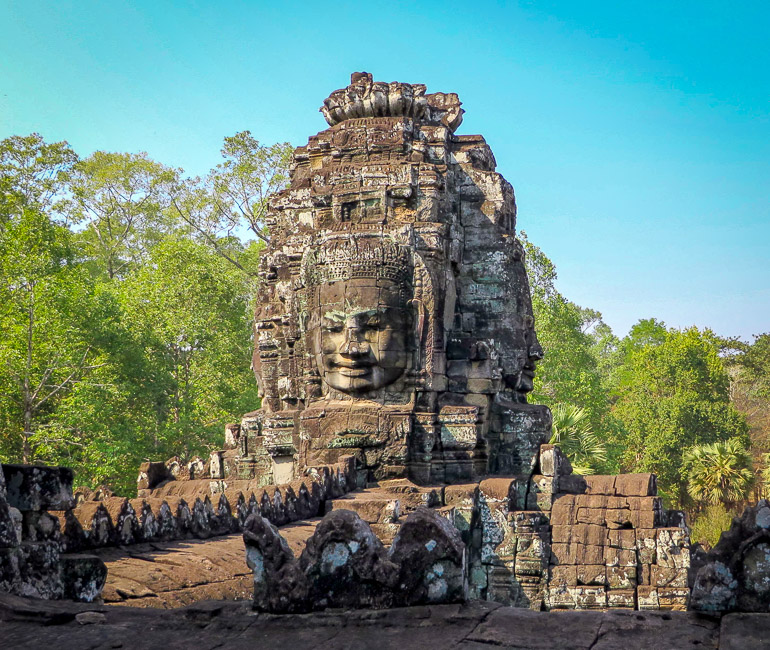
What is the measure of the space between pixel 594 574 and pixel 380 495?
2.96 metres

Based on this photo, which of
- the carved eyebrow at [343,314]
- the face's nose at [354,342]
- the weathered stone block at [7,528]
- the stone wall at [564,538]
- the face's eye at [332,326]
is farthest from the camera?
the face's eye at [332,326]

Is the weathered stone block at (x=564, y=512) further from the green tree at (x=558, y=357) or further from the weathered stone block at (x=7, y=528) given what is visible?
the green tree at (x=558, y=357)

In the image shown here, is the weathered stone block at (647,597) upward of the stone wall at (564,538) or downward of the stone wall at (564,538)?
downward

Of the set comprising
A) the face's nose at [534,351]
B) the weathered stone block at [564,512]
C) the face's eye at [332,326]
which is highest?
the face's eye at [332,326]

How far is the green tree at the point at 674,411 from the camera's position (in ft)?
95.1

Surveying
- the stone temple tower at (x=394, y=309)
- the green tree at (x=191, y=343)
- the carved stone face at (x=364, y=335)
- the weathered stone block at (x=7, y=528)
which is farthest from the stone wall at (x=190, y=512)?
the green tree at (x=191, y=343)

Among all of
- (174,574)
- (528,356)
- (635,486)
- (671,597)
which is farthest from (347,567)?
(528,356)

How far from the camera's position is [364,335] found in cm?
1373

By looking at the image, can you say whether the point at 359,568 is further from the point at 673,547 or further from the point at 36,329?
the point at 36,329

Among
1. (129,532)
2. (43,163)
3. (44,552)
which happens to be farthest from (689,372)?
(44,552)

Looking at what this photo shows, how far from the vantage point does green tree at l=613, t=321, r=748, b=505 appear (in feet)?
95.1

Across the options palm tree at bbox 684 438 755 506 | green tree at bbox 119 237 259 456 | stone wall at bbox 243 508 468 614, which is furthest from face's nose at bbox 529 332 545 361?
palm tree at bbox 684 438 755 506

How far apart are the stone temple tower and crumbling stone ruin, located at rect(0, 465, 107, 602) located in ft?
24.3

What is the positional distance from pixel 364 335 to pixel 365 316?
295 millimetres
